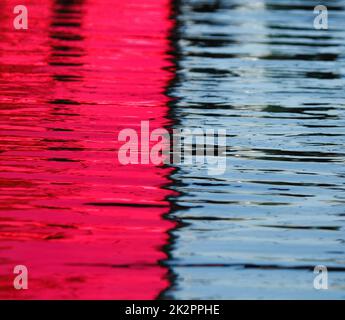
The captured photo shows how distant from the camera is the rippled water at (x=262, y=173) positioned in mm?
6867

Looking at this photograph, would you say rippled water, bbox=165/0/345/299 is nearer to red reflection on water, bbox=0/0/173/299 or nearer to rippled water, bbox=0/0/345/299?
rippled water, bbox=0/0/345/299

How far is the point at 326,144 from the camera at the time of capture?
423 inches

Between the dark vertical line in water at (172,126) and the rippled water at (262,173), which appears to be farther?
the rippled water at (262,173)

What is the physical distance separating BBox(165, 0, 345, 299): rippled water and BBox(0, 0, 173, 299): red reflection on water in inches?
8.9

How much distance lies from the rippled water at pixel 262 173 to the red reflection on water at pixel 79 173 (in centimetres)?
23

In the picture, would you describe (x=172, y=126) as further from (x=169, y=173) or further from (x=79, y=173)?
(x=79, y=173)

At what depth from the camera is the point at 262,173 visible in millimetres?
9414

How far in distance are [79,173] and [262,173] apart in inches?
52.0

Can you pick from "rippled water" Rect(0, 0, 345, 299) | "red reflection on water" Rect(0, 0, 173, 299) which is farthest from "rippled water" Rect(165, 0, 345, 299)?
"red reflection on water" Rect(0, 0, 173, 299)

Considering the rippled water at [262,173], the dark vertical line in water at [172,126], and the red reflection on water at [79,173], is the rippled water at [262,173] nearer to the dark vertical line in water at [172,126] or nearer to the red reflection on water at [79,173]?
the dark vertical line in water at [172,126]

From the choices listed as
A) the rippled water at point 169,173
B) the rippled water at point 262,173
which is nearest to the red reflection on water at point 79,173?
the rippled water at point 169,173

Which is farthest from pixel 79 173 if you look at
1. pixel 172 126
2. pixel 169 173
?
pixel 172 126
